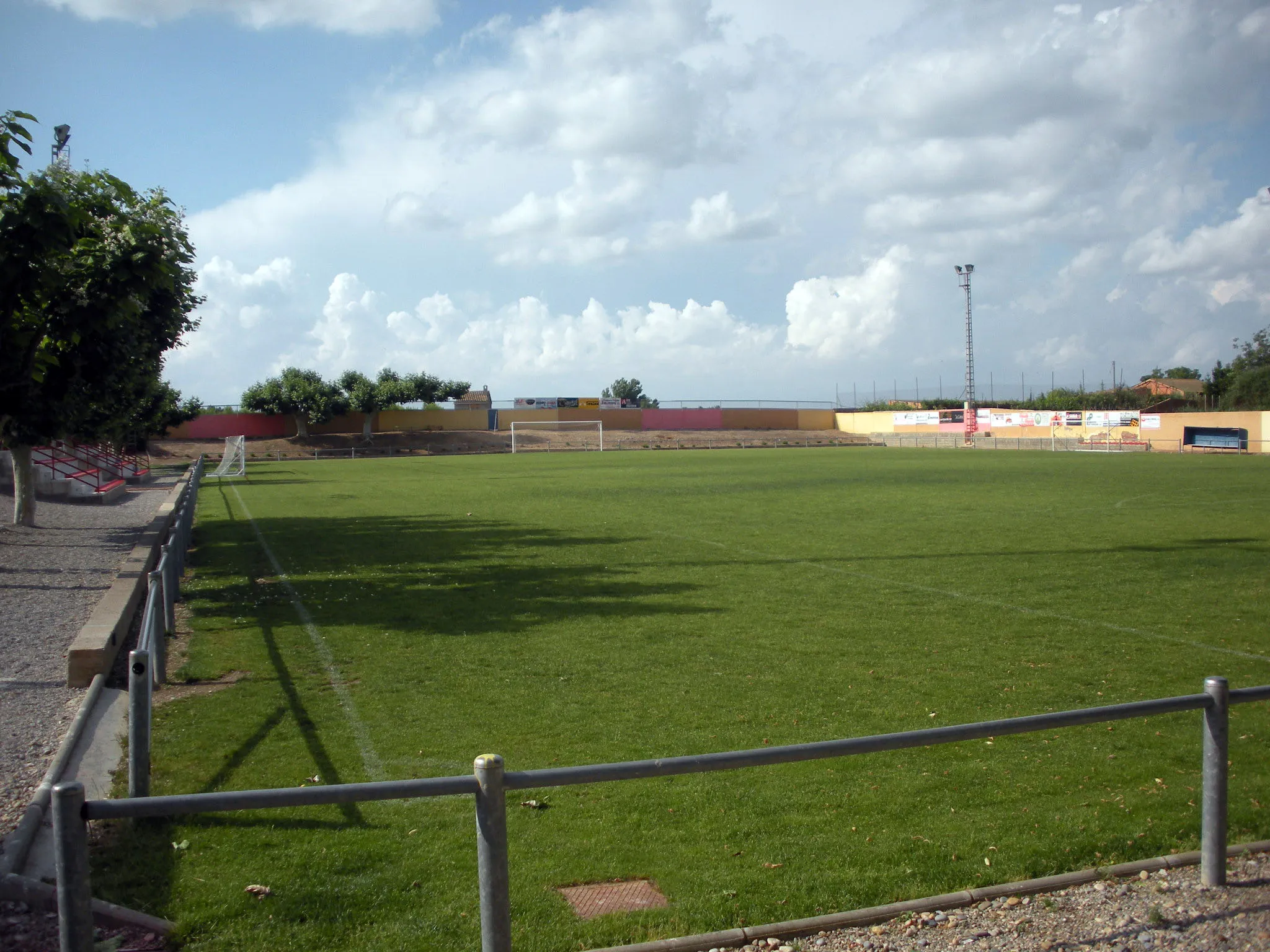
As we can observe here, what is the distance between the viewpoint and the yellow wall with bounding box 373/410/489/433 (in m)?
88.6

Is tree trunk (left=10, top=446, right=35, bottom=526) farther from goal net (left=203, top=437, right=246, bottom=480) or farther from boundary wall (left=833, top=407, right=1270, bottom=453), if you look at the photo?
boundary wall (left=833, top=407, right=1270, bottom=453)

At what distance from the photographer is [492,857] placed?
332 centimetres

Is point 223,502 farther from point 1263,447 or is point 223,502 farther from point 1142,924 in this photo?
point 1263,447

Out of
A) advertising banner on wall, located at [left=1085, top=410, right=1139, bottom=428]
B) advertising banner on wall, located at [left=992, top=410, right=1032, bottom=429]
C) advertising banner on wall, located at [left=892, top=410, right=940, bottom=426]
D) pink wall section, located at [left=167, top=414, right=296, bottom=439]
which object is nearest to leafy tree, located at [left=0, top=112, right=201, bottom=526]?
advertising banner on wall, located at [left=1085, top=410, right=1139, bottom=428]

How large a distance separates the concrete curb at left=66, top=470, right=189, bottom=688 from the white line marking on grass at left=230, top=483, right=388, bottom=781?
70.2 inches

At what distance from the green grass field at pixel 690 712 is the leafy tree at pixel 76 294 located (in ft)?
11.6

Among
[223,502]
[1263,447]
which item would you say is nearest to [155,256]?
[223,502]

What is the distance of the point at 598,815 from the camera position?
5387mm

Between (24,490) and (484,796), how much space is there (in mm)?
21622

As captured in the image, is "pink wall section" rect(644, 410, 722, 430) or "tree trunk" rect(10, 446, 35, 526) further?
"pink wall section" rect(644, 410, 722, 430)

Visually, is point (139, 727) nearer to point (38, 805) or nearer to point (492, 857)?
point (38, 805)

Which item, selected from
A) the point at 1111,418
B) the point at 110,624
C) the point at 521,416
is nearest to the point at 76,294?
the point at 110,624

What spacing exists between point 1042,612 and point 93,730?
9.28 meters

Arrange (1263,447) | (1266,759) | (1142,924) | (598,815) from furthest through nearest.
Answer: (1263,447) → (1266,759) → (598,815) → (1142,924)
